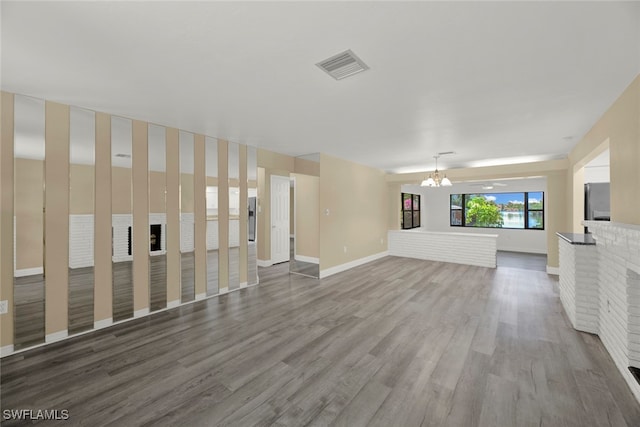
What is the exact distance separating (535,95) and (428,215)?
821 centimetres

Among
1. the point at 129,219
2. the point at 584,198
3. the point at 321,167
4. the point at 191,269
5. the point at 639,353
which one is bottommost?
the point at 639,353

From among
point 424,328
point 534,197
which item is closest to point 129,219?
point 424,328

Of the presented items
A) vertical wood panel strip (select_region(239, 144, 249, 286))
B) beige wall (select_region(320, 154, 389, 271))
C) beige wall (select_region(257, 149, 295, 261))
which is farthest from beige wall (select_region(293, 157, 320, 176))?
vertical wood panel strip (select_region(239, 144, 249, 286))

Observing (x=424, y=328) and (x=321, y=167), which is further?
(x=321, y=167)

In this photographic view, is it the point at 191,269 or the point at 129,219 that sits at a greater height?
the point at 129,219

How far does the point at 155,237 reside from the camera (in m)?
3.58

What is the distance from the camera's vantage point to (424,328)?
306 centimetres

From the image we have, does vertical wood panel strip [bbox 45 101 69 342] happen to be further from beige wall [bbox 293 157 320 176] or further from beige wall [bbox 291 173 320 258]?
beige wall [bbox 291 173 320 258]

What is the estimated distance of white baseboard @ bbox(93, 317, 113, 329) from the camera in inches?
119

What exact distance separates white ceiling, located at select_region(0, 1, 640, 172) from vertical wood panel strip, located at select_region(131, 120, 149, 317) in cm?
35

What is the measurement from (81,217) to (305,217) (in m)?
4.17

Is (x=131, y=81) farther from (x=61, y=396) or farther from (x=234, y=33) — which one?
(x=61, y=396)

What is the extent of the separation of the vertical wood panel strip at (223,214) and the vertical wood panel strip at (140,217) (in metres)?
1.04

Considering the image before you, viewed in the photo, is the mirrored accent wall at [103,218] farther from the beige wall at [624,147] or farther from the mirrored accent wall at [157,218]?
the beige wall at [624,147]
